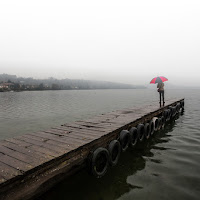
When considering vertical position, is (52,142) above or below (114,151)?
above

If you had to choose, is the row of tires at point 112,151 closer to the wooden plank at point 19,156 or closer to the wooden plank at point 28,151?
the wooden plank at point 28,151

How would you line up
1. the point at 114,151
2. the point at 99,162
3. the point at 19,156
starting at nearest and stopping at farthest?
the point at 19,156, the point at 99,162, the point at 114,151

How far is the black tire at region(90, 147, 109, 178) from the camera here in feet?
16.0

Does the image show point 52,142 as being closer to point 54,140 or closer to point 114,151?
point 54,140

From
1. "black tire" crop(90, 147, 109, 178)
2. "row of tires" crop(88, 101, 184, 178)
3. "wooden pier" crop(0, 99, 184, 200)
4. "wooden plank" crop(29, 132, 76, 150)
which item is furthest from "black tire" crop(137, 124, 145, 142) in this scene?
"wooden plank" crop(29, 132, 76, 150)

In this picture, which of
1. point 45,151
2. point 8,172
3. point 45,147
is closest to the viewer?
point 8,172

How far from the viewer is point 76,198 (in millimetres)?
4434

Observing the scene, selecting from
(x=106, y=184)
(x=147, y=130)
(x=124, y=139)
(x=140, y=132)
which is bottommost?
(x=106, y=184)

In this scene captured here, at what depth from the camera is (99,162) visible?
17.7ft

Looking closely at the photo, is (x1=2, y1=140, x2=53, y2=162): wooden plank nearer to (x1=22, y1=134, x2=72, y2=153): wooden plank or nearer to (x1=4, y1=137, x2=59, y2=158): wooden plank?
(x1=4, y1=137, x2=59, y2=158): wooden plank

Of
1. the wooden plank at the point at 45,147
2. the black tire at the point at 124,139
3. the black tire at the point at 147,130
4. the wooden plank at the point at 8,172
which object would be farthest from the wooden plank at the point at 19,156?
the black tire at the point at 147,130

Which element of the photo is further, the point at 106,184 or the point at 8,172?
the point at 106,184

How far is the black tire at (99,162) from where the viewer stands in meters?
4.87

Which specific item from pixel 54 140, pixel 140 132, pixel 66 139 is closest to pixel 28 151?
pixel 54 140
